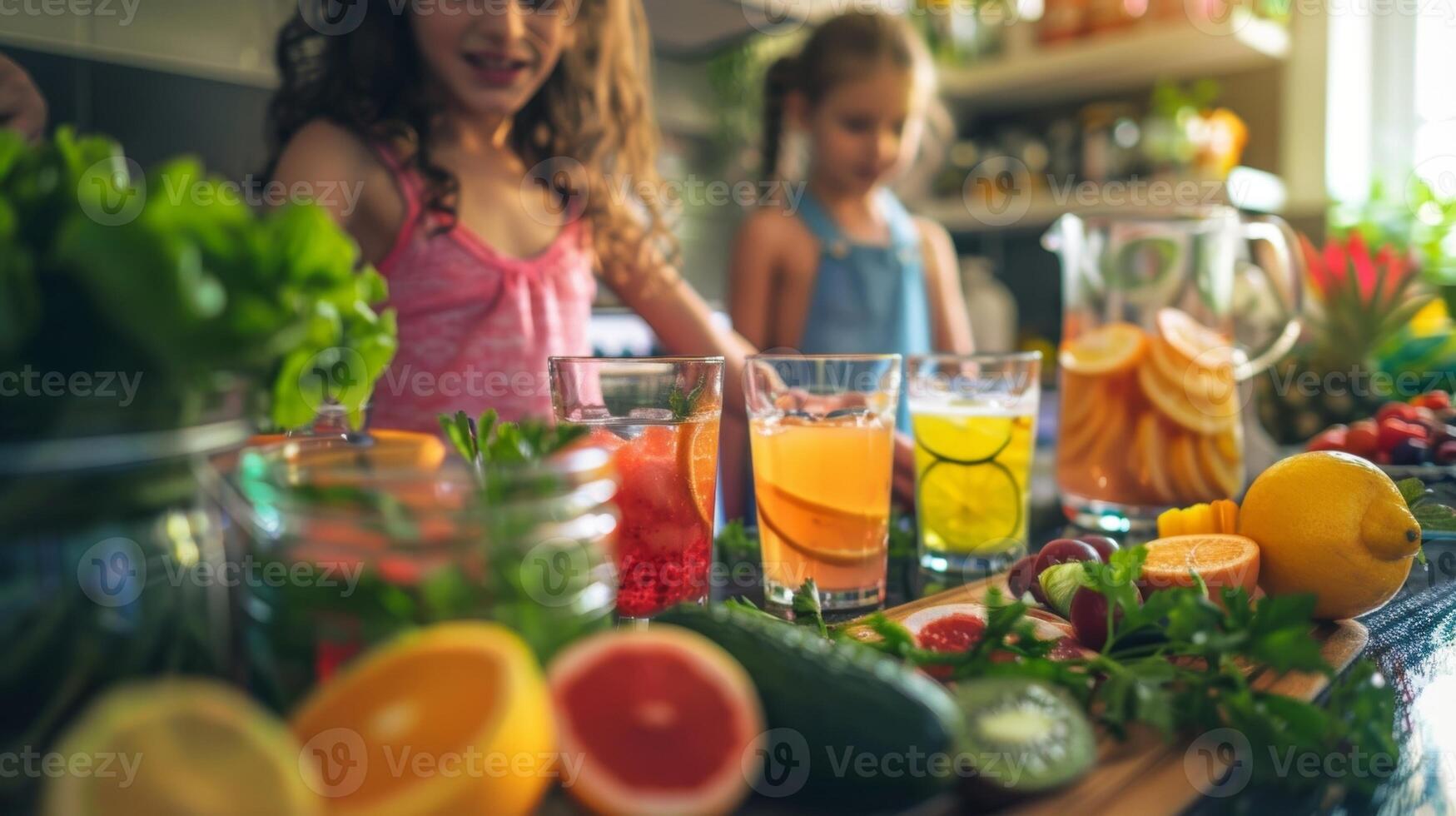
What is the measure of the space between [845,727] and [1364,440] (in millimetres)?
854

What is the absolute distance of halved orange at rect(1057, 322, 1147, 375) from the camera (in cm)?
101

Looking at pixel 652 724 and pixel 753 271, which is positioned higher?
pixel 753 271

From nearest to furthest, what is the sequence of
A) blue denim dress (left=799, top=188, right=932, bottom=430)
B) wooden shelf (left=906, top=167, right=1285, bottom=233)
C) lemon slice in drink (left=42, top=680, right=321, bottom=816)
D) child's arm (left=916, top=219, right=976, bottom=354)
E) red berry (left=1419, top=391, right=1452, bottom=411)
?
lemon slice in drink (left=42, top=680, right=321, bottom=816), red berry (left=1419, top=391, right=1452, bottom=411), blue denim dress (left=799, top=188, right=932, bottom=430), child's arm (left=916, top=219, right=976, bottom=354), wooden shelf (left=906, top=167, right=1285, bottom=233)

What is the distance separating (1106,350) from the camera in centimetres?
104

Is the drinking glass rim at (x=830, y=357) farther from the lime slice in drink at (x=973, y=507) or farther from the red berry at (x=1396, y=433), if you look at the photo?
the red berry at (x=1396, y=433)

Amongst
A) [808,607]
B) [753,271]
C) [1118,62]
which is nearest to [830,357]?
[808,607]

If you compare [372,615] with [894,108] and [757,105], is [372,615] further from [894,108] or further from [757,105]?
[757,105]

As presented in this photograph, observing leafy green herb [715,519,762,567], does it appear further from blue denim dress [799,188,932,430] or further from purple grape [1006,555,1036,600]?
blue denim dress [799,188,932,430]

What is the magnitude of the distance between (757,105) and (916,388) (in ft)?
7.29

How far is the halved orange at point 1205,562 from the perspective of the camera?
2.12ft

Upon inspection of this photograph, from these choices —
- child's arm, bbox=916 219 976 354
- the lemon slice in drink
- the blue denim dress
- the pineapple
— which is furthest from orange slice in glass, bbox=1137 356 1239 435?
child's arm, bbox=916 219 976 354

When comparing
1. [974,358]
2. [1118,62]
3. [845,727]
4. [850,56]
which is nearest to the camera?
[845,727]

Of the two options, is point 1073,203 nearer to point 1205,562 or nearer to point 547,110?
point 547,110

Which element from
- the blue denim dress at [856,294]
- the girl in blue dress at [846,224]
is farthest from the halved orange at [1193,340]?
the blue denim dress at [856,294]
